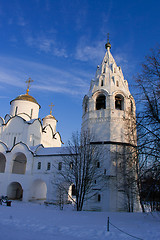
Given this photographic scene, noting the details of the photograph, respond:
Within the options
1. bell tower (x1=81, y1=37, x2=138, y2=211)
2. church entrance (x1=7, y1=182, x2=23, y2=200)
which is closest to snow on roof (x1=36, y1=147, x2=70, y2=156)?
bell tower (x1=81, y1=37, x2=138, y2=211)

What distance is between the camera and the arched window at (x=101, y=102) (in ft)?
59.5

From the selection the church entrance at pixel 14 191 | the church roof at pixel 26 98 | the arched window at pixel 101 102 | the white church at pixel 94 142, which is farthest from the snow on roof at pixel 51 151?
the church roof at pixel 26 98

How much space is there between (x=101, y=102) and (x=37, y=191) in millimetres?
12760

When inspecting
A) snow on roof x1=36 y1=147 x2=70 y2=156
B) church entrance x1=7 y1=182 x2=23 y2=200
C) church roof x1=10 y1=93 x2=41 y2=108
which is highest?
church roof x1=10 y1=93 x2=41 y2=108

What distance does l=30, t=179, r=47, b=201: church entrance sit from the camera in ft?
68.5

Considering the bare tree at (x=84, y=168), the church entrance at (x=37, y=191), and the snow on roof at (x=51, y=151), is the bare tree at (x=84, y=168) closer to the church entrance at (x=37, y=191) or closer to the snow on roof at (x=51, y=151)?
the snow on roof at (x=51, y=151)

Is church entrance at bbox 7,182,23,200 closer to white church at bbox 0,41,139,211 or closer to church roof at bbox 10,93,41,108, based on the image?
white church at bbox 0,41,139,211

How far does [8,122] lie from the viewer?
1011 inches

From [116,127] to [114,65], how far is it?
6.97 meters

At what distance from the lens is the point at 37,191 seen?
21859 millimetres

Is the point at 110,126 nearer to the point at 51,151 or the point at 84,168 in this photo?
the point at 84,168

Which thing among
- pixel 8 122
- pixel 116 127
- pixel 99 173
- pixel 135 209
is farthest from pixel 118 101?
pixel 8 122

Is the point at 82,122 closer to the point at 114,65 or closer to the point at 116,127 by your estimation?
the point at 116,127

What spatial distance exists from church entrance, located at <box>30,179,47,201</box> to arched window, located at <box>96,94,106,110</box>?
1066 centimetres
